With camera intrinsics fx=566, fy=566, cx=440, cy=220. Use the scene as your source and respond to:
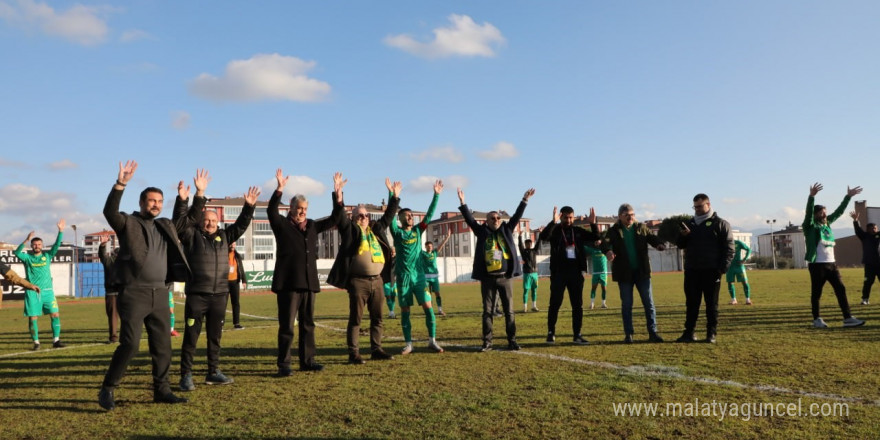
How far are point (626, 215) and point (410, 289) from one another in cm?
369

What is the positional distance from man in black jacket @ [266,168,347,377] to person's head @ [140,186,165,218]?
135 centimetres

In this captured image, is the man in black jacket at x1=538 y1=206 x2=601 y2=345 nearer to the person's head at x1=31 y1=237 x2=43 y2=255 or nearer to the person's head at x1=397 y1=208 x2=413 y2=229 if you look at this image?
the person's head at x1=397 y1=208 x2=413 y2=229

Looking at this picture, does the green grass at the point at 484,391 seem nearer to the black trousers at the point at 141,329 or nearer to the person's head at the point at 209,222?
the black trousers at the point at 141,329

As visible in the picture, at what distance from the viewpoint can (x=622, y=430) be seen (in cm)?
429

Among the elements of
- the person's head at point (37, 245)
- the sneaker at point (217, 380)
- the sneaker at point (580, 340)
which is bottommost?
the sneaker at point (580, 340)

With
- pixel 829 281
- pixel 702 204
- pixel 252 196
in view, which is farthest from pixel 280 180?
pixel 829 281

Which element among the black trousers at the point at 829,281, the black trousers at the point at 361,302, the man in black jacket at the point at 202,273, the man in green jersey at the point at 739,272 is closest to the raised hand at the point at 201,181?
the man in black jacket at the point at 202,273

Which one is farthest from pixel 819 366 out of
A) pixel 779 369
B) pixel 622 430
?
pixel 622 430

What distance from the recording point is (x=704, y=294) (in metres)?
8.86

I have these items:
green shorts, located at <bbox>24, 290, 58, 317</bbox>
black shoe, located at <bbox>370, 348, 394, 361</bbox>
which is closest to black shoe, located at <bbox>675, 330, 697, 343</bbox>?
black shoe, located at <bbox>370, 348, 394, 361</bbox>

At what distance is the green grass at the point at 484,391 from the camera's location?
4457 millimetres

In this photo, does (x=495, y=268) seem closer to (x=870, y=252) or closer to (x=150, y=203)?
(x=150, y=203)

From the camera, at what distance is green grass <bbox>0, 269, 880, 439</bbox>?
175 inches

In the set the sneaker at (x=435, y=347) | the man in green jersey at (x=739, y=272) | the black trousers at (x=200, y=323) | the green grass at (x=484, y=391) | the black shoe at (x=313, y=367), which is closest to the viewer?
the green grass at (x=484, y=391)
